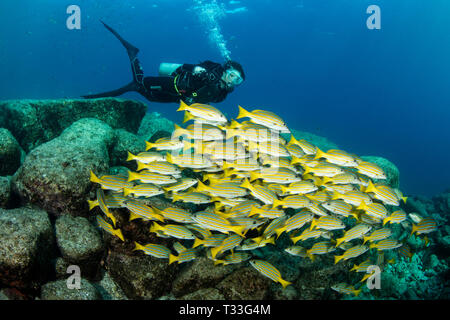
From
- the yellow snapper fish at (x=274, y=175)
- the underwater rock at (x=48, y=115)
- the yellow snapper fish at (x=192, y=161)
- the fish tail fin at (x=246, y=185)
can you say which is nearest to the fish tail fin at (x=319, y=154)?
the yellow snapper fish at (x=274, y=175)

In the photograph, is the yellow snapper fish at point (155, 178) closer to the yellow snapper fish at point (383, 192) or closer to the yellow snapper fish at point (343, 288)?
the yellow snapper fish at point (383, 192)

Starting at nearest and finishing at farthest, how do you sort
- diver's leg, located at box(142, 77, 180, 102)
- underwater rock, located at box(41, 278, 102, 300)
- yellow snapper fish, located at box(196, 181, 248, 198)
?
underwater rock, located at box(41, 278, 102, 300) < yellow snapper fish, located at box(196, 181, 248, 198) < diver's leg, located at box(142, 77, 180, 102)

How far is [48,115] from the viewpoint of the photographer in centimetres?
782

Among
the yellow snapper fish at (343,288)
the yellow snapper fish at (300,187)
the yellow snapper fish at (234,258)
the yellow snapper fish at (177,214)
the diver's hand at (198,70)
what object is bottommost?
the yellow snapper fish at (343,288)

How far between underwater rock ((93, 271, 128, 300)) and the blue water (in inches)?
1603

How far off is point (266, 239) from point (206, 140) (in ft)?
6.22

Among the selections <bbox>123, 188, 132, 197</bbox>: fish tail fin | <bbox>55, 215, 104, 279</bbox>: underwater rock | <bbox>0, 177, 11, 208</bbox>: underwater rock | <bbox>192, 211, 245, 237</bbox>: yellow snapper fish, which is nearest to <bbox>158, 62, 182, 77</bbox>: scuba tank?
<bbox>0, 177, 11, 208</bbox>: underwater rock

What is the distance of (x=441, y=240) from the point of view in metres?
6.35

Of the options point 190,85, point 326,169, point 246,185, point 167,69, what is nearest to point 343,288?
point 326,169

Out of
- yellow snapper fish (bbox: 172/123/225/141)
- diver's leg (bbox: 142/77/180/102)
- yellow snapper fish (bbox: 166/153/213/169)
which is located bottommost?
yellow snapper fish (bbox: 166/153/213/169)

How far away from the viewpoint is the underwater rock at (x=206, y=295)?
152 inches

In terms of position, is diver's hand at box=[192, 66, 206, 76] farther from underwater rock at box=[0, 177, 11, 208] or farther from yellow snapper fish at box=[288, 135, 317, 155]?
underwater rock at box=[0, 177, 11, 208]

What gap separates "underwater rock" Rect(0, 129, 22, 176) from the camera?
229 inches

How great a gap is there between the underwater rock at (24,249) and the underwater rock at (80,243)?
0.20 metres
